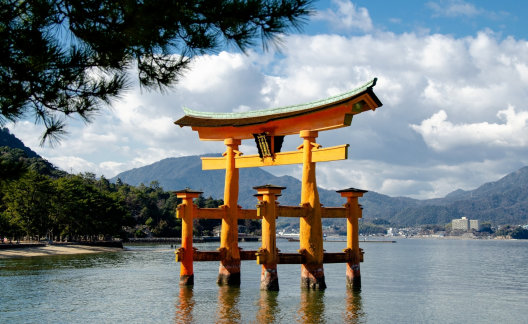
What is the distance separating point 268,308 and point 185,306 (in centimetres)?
291

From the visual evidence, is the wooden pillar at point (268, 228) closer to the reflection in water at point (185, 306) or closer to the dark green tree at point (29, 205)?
the reflection in water at point (185, 306)

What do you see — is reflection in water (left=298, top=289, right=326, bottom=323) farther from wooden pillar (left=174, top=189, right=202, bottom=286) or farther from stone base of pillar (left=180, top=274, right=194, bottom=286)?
stone base of pillar (left=180, top=274, right=194, bottom=286)

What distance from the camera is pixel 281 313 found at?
17.4 meters

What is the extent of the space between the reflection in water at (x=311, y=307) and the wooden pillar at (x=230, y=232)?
332 centimetres

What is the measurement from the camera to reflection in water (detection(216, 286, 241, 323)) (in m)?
16.5

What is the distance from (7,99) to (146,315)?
11451 millimetres

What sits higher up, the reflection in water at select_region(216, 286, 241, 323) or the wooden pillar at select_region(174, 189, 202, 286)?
the wooden pillar at select_region(174, 189, 202, 286)

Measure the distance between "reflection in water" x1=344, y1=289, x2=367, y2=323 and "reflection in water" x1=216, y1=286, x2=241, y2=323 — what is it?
3.42 meters

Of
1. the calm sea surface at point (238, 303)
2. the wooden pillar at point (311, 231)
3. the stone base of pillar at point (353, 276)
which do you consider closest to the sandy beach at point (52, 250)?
the calm sea surface at point (238, 303)

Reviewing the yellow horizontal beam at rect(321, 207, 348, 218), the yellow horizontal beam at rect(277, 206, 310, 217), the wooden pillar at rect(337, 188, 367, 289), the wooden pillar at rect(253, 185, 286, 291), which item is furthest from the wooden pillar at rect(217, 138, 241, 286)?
the wooden pillar at rect(337, 188, 367, 289)

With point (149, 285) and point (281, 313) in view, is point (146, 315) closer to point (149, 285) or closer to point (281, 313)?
point (281, 313)

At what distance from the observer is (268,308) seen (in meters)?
18.3

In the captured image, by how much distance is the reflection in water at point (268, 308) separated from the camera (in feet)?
54.0

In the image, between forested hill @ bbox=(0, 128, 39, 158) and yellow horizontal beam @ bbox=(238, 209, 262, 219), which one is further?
forested hill @ bbox=(0, 128, 39, 158)
